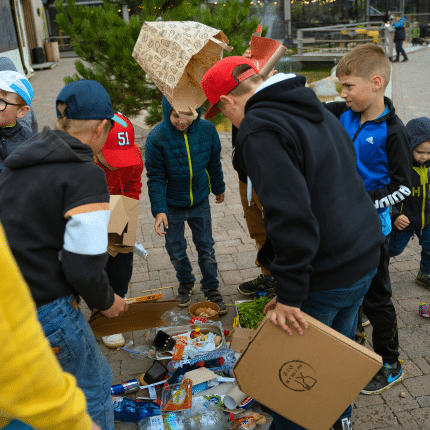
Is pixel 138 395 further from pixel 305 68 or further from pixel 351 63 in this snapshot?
pixel 305 68

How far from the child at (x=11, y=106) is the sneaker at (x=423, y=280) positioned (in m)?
3.91

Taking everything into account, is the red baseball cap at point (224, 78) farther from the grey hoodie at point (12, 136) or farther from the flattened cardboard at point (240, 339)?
the grey hoodie at point (12, 136)

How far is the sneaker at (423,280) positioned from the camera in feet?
13.8

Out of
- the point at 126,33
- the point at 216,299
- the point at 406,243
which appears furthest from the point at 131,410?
the point at 126,33

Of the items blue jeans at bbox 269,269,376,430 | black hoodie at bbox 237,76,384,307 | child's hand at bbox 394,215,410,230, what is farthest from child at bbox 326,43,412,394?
black hoodie at bbox 237,76,384,307

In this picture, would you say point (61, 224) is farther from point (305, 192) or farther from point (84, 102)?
point (305, 192)

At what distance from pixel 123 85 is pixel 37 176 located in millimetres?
6749

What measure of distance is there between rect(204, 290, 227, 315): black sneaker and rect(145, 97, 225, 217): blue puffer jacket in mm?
874

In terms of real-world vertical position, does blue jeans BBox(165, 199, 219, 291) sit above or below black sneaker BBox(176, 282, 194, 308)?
above

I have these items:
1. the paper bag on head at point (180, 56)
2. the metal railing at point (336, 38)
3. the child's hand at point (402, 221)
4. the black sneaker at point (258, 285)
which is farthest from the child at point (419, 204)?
the metal railing at point (336, 38)

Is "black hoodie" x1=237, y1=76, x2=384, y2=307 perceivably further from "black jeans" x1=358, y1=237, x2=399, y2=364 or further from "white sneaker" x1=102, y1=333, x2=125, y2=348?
"white sneaker" x1=102, y1=333, x2=125, y2=348

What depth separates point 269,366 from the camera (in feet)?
7.02

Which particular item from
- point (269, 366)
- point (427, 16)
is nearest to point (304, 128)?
point (269, 366)

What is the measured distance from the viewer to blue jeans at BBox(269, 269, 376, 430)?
2.18m
